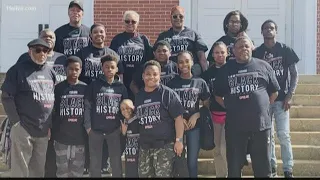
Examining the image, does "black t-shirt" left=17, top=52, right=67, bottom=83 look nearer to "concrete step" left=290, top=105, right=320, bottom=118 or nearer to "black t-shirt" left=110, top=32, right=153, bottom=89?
"black t-shirt" left=110, top=32, right=153, bottom=89

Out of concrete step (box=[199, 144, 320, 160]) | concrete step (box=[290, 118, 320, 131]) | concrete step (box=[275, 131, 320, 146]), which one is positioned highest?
concrete step (box=[290, 118, 320, 131])

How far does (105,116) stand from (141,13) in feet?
15.9

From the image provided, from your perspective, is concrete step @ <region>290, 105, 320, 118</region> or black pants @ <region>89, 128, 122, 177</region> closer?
black pants @ <region>89, 128, 122, 177</region>

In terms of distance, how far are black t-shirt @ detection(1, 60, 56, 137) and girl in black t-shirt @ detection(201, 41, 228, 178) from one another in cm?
203

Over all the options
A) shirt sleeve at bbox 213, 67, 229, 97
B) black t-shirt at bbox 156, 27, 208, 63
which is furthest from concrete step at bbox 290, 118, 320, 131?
shirt sleeve at bbox 213, 67, 229, 97

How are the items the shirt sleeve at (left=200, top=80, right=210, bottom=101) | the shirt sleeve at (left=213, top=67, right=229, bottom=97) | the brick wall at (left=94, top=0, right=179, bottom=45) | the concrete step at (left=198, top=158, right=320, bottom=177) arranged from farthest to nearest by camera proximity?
the brick wall at (left=94, top=0, right=179, bottom=45) < the concrete step at (left=198, top=158, right=320, bottom=177) < the shirt sleeve at (left=200, top=80, right=210, bottom=101) < the shirt sleeve at (left=213, top=67, right=229, bottom=97)

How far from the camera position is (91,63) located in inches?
246

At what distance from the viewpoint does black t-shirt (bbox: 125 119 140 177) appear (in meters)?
5.84

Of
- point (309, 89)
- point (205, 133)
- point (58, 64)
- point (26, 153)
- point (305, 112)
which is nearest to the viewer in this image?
point (26, 153)

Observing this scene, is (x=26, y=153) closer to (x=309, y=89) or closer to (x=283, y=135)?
(x=283, y=135)

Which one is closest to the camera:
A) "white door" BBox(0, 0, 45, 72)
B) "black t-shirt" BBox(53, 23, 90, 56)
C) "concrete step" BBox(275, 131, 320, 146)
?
"black t-shirt" BBox(53, 23, 90, 56)

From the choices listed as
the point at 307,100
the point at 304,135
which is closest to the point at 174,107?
the point at 304,135

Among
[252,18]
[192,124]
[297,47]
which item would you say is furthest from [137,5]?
[192,124]

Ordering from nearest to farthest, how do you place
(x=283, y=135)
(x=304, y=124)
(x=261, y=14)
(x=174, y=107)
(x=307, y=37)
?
(x=174, y=107)
(x=283, y=135)
(x=304, y=124)
(x=307, y=37)
(x=261, y=14)
